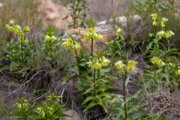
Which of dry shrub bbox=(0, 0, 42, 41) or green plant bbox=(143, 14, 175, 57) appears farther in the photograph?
dry shrub bbox=(0, 0, 42, 41)

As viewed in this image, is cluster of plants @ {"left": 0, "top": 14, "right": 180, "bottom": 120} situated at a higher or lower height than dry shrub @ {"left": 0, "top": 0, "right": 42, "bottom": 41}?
lower

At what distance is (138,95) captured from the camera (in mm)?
2830

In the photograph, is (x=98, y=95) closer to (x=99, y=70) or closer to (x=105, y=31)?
(x=99, y=70)

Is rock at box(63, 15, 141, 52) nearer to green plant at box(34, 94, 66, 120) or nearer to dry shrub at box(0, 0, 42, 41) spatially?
dry shrub at box(0, 0, 42, 41)

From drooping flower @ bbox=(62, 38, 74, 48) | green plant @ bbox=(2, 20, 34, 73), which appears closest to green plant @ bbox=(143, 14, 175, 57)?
drooping flower @ bbox=(62, 38, 74, 48)

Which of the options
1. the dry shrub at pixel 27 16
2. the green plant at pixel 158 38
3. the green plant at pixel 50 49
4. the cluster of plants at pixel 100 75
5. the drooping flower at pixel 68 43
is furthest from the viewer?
the dry shrub at pixel 27 16

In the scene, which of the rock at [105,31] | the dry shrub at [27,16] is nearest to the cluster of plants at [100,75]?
the rock at [105,31]

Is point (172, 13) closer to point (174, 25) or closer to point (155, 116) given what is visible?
point (174, 25)

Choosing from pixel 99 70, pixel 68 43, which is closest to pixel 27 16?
pixel 68 43

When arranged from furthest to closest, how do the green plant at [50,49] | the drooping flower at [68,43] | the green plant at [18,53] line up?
1. the green plant at [18,53]
2. the green plant at [50,49]
3. the drooping flower at [68,43]

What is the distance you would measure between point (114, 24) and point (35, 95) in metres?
2.69

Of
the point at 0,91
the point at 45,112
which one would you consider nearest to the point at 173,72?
the point at 45,112

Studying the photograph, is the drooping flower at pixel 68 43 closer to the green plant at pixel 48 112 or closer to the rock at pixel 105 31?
the green plant at pixel 48 112

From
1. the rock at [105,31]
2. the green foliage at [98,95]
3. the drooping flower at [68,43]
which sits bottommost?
the green foliage at [98,95]
